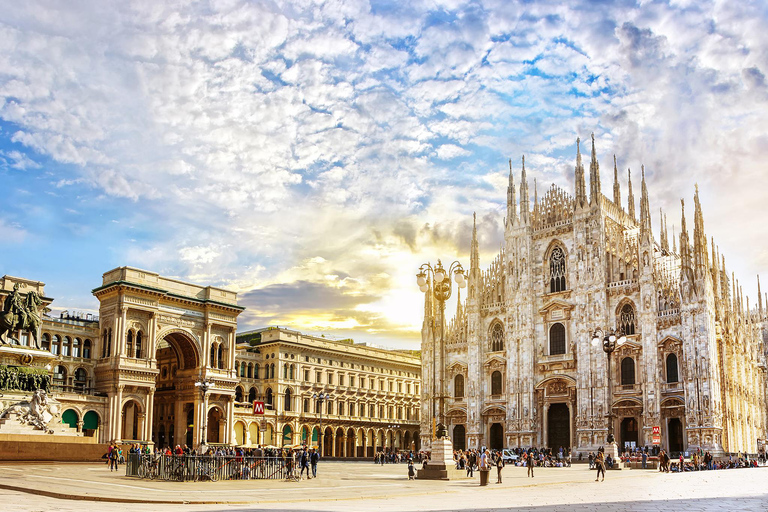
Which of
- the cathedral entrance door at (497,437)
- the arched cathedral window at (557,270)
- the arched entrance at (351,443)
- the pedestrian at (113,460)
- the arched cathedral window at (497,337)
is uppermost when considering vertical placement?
the arched cathedral window at (557,270)

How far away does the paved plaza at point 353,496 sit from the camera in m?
18.0

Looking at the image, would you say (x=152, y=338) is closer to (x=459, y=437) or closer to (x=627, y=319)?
(x=459, y=437)

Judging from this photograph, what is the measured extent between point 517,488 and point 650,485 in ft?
17.3

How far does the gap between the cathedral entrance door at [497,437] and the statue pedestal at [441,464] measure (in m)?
39.8

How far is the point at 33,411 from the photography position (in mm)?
38812

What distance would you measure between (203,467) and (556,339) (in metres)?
46.7

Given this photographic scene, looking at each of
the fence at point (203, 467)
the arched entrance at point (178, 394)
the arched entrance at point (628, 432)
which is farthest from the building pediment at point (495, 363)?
the fence at point (203, 467)

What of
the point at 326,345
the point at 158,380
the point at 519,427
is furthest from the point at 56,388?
the point at 519,427

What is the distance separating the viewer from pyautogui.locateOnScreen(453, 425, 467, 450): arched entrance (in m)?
72.6

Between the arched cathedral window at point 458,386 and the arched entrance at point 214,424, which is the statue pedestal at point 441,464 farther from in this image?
the arched cathedral window at point 458,386

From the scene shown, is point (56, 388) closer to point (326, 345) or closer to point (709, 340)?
point (326, 345)

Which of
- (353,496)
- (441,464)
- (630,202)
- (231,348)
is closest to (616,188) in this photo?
(630,202)

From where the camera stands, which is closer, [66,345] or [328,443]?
[66,345]

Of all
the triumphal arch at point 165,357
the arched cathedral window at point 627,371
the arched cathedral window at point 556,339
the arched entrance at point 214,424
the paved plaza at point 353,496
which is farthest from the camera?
the arched cathedral window at point 556,339
